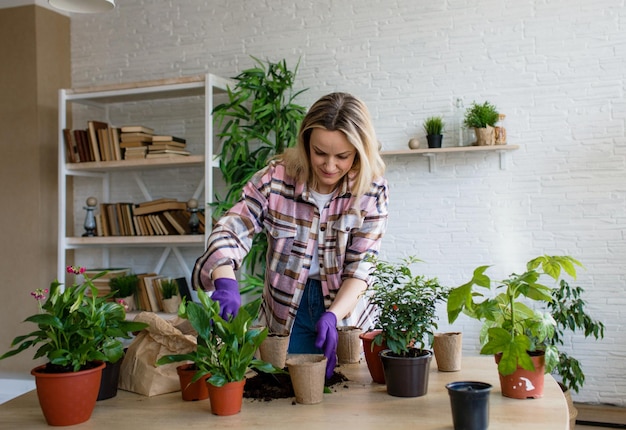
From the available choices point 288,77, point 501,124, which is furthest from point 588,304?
point 288,77

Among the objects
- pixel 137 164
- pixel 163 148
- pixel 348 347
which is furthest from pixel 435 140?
pixel 348 347

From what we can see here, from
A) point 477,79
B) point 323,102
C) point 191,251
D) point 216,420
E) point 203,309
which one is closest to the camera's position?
point 216,420

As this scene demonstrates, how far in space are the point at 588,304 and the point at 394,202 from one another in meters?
1.41

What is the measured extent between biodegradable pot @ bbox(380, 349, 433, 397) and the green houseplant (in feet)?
9.05

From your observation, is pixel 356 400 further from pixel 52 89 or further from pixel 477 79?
pixel 52 89

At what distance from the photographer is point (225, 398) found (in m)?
1.41

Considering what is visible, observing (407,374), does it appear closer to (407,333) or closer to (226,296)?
(407,333)

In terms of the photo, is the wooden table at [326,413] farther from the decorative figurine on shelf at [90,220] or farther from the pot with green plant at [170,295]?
the decorative figurine on shelf at [90,220]

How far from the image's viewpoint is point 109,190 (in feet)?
17.1

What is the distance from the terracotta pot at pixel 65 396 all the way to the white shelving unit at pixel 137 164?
9.70 feet

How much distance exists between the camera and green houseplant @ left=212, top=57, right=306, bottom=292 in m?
4.31

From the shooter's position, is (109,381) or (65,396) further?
(109,381)

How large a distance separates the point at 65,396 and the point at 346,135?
1.09 metres

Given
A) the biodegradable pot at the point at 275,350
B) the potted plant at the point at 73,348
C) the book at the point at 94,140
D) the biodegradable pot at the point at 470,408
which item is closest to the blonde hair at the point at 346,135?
the biodegradable pot at the point at 275,350
